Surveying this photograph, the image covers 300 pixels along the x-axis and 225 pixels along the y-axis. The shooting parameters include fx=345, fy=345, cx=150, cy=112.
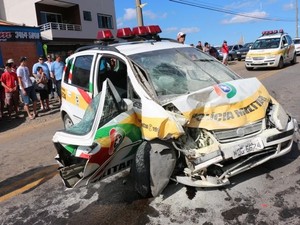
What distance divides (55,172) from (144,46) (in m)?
2.28

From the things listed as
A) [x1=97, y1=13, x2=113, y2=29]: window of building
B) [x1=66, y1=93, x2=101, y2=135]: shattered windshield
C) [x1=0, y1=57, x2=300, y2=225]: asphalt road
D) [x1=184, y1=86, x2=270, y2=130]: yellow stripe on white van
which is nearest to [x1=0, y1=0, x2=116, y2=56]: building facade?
[x1=97, y1=13, x2=113, y2=29]: window of building

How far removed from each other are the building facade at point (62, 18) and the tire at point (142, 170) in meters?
27.7

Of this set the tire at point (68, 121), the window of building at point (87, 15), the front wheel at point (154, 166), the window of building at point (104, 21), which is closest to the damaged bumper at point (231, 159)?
the front wheel at point (154, 166)

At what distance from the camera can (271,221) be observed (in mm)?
3191

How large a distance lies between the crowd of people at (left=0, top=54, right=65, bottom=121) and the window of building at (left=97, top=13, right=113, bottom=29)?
2453 cm

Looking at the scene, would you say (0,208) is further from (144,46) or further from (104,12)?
(104,12)

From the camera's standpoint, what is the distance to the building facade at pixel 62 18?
30516mm

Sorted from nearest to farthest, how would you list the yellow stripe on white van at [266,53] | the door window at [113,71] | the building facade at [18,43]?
1. the door window at [113,71]
2. the yellow stripe on white van at [266,53]
3. the building facade at [18,43]

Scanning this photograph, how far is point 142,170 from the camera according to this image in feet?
12.2

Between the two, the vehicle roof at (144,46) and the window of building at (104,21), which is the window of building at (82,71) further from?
the window of building at (104,21)

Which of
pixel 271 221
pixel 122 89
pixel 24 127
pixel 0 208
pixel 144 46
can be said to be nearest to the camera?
pixel 271 221

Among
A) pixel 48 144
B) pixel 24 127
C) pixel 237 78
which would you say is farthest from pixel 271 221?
pixel 24 127

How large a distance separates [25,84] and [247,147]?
311 inches

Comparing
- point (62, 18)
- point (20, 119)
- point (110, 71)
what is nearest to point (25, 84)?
point (20, 119)
